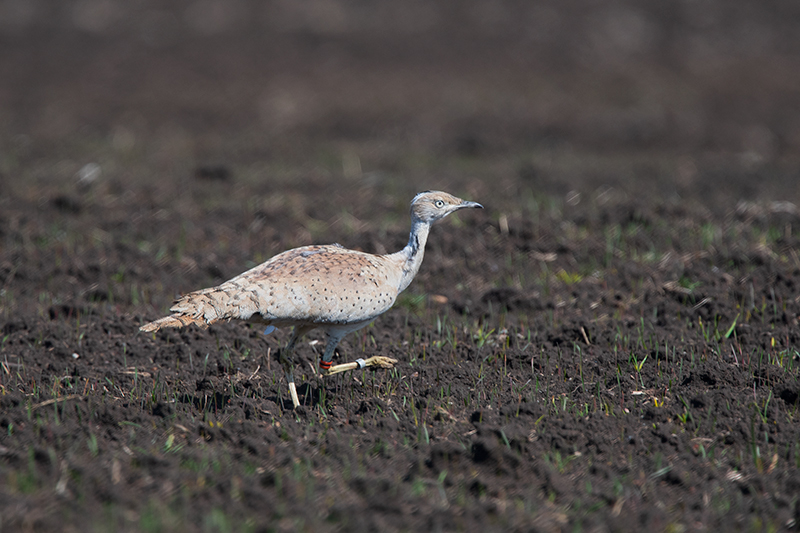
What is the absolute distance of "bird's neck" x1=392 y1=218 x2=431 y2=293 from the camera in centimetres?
605

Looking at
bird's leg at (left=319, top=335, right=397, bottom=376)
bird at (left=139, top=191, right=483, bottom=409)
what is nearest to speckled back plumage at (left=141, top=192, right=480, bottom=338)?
bird at (left=139, top=191, right=483, bottom=409)

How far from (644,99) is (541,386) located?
42.8 ft

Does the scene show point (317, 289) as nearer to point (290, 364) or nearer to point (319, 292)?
point (319, 292)

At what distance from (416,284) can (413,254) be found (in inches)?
87.9

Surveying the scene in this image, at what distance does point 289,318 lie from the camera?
5.40 meters

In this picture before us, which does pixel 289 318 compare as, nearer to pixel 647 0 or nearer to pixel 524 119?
pixel 524 119

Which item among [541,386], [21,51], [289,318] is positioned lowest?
[541,386]

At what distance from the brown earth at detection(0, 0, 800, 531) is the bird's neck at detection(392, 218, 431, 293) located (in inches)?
29.4

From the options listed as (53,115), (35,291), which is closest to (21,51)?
(53,115)

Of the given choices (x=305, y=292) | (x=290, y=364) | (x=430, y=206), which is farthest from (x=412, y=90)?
(x=305, y=292)

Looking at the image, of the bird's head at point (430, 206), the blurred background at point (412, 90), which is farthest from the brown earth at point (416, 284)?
the bird's head at point (430, 206)

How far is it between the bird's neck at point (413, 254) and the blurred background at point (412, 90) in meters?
6.08

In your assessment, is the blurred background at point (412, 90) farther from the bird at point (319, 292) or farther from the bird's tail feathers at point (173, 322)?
the bird's tail feathers at point (173, 322)

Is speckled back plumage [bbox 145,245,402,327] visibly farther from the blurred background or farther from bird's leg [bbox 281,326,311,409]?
the blurred background
